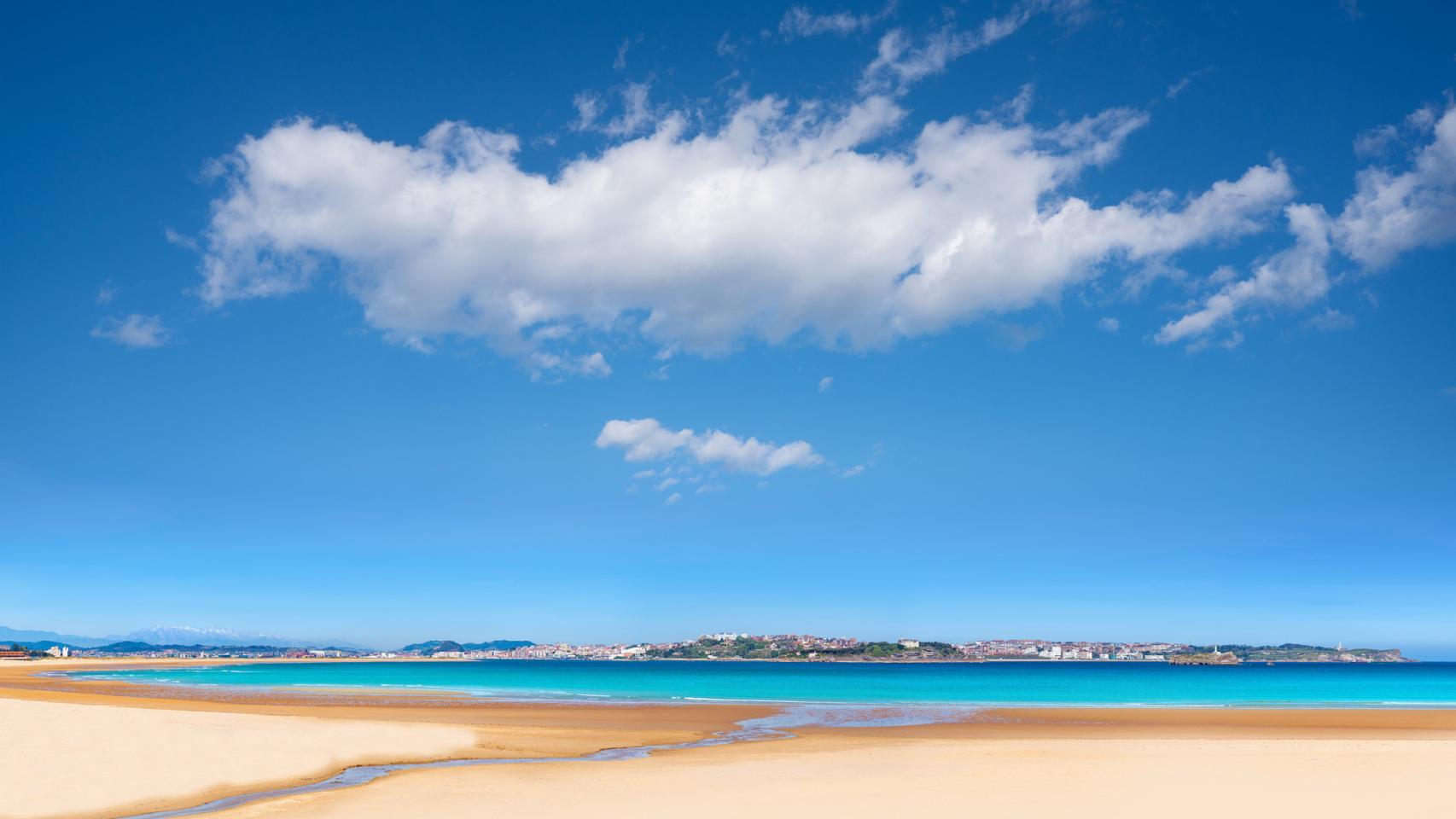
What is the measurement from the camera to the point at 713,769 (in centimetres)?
2555

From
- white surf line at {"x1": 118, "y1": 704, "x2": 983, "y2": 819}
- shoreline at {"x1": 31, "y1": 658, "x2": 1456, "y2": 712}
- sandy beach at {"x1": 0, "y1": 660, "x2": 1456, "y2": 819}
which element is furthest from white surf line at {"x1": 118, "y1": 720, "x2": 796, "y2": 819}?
shoreline at {"x1": 31, "y1": 658, "x2": 1456, "y2": 712}

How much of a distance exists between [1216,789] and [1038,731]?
66.0 feet

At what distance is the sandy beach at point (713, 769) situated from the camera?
1894cm

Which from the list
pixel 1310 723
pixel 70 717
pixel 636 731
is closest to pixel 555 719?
pixel 636 731

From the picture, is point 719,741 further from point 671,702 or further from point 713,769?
point 671,702

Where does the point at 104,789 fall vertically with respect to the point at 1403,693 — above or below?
above

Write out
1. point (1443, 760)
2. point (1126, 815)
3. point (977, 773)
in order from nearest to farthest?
point (1126, 815), point (977, 773), point (1443, 760)

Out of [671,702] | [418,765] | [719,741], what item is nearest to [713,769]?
[418,765]

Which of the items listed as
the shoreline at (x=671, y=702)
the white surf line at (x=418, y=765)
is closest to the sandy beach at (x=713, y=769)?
the white surf line at (x=418, y=765)

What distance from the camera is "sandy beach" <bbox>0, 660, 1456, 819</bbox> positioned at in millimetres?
18938

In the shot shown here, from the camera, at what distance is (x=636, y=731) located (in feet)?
129

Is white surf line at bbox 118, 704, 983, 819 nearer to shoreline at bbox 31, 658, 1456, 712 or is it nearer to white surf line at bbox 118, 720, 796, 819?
white surf line at bbox 118, 720, 796, 819

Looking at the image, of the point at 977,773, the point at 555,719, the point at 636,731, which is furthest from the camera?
the point at 555,719

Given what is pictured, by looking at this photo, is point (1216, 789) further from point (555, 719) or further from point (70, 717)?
point (70, 717)
